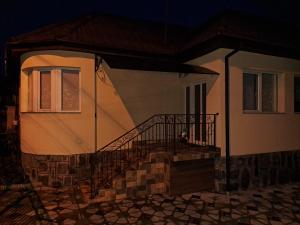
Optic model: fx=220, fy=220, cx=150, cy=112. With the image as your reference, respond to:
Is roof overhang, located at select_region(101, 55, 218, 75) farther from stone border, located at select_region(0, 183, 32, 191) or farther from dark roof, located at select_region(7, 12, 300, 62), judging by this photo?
stone border, located at select_region(0, 183, 32, 191)

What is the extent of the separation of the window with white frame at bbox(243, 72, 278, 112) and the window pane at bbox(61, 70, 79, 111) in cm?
538

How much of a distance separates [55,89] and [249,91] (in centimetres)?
617

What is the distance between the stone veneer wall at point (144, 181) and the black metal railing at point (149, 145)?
0.76 feet

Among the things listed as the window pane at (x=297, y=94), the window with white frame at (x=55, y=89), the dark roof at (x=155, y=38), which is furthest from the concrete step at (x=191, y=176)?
the window pane at (x=297, y=94)

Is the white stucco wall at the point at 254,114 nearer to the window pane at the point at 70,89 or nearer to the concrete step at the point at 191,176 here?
the concrete step at the point at 191,176

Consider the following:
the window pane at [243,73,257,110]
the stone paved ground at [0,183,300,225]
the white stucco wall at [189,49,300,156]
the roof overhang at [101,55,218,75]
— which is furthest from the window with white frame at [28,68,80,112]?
the window pane at [243,73,257,110]

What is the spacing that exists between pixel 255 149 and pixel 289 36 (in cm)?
461

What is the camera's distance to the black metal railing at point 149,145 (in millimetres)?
6344

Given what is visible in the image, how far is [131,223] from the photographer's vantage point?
4.44 metres

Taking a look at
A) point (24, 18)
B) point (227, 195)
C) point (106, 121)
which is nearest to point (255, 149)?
point (227, 195)

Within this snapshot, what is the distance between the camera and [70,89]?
7.00 metres

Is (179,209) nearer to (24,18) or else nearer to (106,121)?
(106,121)

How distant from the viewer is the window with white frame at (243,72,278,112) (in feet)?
23.2

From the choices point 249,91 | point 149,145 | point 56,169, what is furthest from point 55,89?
point 249,91
